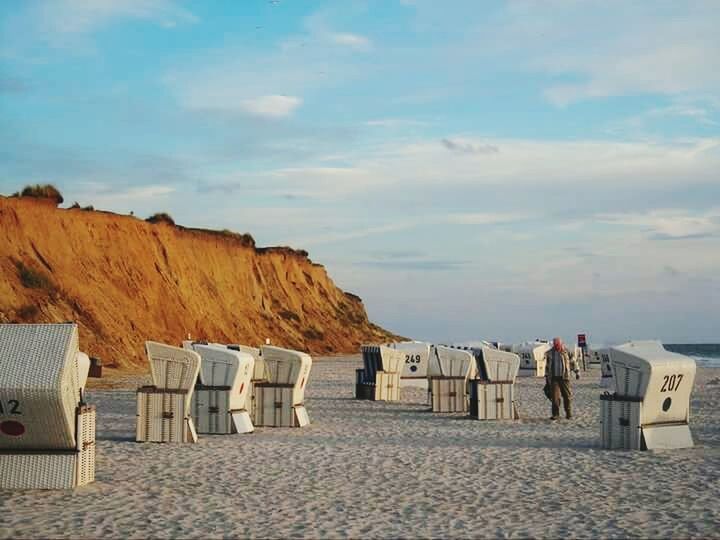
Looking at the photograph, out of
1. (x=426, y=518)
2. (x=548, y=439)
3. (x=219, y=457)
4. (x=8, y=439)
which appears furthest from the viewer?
(x=548, y=439)

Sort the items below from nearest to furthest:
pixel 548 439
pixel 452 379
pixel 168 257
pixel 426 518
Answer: pixel 426 518, pixel 548 439, pixel 452 379, pixel 168 257

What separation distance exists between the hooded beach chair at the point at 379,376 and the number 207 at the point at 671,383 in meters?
12.2

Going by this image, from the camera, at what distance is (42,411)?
9836mm

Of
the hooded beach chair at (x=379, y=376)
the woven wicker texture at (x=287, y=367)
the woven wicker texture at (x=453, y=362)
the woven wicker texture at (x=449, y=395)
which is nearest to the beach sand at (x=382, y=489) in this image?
the woven wicker texture at (x=287, y=367)

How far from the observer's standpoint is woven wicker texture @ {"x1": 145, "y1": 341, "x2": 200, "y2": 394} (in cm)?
1451

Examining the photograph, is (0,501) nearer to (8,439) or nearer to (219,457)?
(8,439)

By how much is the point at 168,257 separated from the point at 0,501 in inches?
2002

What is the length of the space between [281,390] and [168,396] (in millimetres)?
3504

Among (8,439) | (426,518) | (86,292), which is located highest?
(86,292)

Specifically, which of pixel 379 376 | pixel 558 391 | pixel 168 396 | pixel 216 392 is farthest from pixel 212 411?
pixel 379 376

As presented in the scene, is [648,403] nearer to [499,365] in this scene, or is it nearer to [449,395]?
[499,365]

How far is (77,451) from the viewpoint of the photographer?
10.3 meters

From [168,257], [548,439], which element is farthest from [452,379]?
[168,257]

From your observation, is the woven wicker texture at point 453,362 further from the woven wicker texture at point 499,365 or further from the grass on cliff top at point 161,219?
the grass on cliff top at point 161,219
